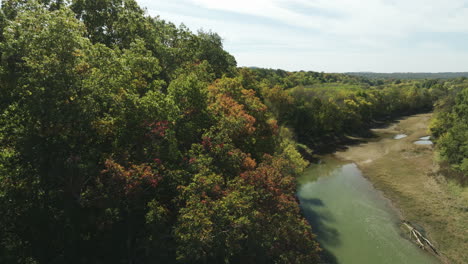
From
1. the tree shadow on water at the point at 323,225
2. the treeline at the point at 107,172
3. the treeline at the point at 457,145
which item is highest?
the treeline at the point at 107,172

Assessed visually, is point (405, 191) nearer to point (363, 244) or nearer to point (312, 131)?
point (363, 244)

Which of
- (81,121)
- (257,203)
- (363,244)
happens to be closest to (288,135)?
(363,244)

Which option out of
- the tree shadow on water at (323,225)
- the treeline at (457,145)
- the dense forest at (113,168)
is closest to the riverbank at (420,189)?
the treeline at (457,145)

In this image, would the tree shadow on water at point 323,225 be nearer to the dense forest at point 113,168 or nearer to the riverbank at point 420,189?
the dense forest at point 113,168

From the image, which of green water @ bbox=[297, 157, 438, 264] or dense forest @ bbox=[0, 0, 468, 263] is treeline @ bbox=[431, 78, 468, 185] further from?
dense forest @ bbox=[0, 0, 468, 263]

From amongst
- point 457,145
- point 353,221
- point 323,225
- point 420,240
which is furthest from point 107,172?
point 457,145

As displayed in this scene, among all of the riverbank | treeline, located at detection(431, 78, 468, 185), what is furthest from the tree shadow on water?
treeline, located at detection(431, 78, 468, 185)
